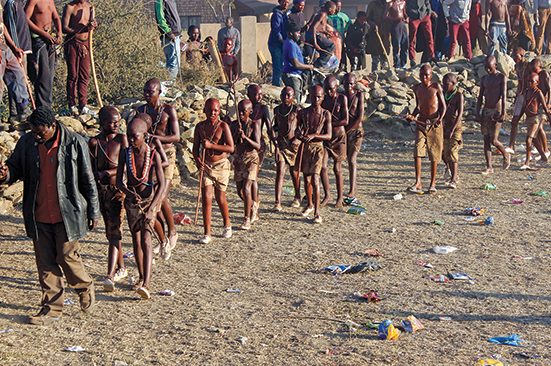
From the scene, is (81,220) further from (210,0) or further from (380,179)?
(210,0)

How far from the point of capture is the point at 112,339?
25.6 ft

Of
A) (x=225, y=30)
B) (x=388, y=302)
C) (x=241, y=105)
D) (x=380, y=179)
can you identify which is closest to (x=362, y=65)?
(x=225, y=30)

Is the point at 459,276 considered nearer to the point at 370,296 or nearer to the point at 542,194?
the point at 370,296

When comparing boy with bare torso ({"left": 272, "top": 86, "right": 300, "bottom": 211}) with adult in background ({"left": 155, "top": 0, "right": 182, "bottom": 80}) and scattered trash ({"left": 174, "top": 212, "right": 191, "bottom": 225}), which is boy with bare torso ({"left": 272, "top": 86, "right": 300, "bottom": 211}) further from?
adult in background ({"left": 155, "top": 0, "right": 182, "bottom": 80})

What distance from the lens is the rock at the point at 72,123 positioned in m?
13.4

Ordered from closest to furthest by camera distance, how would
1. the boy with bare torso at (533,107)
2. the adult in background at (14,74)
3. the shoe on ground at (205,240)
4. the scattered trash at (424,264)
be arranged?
the scattered trash at (424,264), the shoe on ground at (205,240), the adult in background at (14,74), the boy with bare torso at (533,107)

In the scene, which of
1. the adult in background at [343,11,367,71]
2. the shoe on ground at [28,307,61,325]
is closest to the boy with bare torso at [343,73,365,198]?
the shoe on ground at [28,307,61,325]

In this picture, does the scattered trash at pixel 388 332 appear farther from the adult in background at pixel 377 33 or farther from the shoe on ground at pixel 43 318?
the adult in background at pixel 377 33

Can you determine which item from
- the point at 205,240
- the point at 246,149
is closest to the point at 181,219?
the point at 205,240

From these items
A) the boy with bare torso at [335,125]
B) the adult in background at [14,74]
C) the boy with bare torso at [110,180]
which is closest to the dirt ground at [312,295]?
the boy with bare torso at [110,180]

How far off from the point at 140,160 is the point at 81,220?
3.14 feet

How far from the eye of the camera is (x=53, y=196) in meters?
8.07

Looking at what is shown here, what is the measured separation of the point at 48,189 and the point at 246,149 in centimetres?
387

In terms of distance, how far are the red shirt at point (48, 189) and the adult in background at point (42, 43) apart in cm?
542
